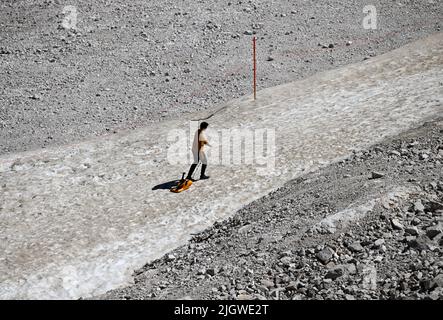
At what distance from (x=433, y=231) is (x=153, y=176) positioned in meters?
9.46

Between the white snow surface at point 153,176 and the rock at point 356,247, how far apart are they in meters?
4.68

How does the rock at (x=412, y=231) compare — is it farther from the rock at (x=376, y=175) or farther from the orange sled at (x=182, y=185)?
the orange sled at (x=182, y=185)

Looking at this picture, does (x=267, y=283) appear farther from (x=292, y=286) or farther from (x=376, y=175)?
(x=376, y=175)

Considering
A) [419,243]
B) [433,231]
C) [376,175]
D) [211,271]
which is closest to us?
[419,243]

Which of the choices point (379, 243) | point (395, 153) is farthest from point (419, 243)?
point (395, 153)

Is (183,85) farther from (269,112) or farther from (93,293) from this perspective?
(93,293)

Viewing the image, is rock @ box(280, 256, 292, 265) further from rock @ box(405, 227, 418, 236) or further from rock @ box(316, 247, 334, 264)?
rock @ box(405, 227, 418, 236)

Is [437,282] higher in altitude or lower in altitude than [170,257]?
higher

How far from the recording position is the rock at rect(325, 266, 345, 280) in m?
11.1

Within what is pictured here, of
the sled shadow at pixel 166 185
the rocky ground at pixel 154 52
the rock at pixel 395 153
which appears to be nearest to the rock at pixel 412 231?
the rock at pixel 395 153

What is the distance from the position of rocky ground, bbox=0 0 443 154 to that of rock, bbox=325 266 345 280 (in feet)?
46.1

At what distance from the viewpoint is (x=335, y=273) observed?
36.4ft
